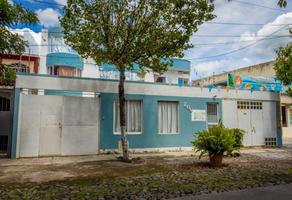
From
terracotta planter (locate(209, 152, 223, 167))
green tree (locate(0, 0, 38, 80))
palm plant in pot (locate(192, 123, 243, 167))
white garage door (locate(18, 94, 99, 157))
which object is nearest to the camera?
green tree (locate(0, 0, 38, 80))

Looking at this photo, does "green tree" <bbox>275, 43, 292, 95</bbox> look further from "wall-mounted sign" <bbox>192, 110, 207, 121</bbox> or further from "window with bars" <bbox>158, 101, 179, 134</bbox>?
"window with bars" <bbox>158, 101, 179, 134</bbox>

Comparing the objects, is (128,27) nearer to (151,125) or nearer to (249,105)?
(151,125)

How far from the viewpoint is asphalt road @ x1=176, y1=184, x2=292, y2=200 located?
5.00 metres

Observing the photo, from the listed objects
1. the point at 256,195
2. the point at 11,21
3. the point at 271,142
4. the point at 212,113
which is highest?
the point at 11,21

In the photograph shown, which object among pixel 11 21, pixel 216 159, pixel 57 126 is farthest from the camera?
pixel 57 126

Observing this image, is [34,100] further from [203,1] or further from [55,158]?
[203,1]

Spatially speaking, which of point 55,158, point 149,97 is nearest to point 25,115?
point 55,158

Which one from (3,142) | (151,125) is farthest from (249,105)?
(3,142)

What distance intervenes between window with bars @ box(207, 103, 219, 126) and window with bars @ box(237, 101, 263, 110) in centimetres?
147

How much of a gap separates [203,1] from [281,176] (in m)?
6.03

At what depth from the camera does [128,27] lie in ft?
28.8

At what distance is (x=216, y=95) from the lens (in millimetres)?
13281

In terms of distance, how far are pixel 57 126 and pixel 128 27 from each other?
500 centimetres

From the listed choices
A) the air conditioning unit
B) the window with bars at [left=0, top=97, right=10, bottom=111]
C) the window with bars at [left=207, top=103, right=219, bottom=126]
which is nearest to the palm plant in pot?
the window with bars at [left=207, top=103, right=219, bottom=126]
